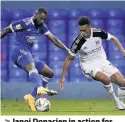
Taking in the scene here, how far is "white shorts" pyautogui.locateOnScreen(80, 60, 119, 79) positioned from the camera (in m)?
12.1

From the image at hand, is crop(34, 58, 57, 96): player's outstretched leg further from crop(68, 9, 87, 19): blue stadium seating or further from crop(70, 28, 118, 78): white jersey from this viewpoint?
crop(68, 9, 87, 19): blue stadium seating

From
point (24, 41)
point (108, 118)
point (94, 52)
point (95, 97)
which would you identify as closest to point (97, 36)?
point (94, 52)

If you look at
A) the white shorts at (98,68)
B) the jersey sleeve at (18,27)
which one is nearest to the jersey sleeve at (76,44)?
the white shorts at (98,68)

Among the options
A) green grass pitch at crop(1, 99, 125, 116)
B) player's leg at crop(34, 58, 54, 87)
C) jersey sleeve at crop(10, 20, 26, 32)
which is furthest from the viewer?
player's leg at crop(34, 58, 54, 87)

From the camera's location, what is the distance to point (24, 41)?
1262cm

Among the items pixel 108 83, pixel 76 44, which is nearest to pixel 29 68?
pixel 76 44

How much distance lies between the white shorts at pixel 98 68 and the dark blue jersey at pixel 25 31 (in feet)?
3.93

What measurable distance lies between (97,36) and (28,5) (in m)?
5.22

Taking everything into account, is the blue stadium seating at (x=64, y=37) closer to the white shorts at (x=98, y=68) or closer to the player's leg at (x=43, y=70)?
the player's leg at (x=43, y=70)

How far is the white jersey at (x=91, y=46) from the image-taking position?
39.7ft

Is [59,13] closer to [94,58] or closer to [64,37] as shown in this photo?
[64,37]

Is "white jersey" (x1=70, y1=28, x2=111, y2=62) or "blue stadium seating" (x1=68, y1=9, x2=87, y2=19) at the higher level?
"blue stadium seating" (x1=68, y1=9, x2=87, y2=19)

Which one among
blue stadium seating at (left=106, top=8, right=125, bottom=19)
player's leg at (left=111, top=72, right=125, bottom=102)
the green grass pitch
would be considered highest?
blue stadium seating at (left=106, top=8, right=125, bottom=19)

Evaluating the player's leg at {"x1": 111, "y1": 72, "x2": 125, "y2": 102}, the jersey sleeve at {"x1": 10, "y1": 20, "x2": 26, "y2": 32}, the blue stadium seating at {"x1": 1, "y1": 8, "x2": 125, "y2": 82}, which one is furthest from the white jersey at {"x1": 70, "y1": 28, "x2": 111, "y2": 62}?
the blue stadium seating at {"x1": 1, "y1": 8, "x2": 125, "y2": 82}
